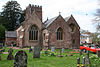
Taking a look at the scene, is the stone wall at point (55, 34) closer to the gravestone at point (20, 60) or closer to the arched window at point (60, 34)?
the arched window at point (60, 34)

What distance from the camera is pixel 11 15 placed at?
52000mm

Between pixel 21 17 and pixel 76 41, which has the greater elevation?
pixel 21 17

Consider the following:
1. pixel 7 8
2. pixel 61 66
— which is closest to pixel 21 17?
pixel 7 8

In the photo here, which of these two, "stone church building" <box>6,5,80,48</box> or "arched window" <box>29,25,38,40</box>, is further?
"arched window" <box>29,25,38,40</box>

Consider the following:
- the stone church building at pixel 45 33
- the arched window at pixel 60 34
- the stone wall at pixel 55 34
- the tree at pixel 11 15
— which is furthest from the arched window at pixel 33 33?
the tree at pixel 11 15

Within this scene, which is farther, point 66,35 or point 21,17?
point 21,17

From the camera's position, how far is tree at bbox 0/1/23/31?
50219 mm

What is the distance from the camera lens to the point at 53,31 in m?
27.1

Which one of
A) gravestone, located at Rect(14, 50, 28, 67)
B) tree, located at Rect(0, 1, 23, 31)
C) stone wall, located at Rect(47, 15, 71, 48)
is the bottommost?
gravestone, located at Rect(14, 50, 28, 67)

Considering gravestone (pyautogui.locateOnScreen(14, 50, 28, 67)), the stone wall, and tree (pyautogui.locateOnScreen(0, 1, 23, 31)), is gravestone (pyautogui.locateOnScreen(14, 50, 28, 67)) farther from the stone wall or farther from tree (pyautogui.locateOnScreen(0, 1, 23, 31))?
tree (pyautogui.locateOnScreen(0, 1, 23, 31))

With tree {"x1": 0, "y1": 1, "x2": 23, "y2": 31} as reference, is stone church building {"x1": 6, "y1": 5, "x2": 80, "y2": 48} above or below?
below

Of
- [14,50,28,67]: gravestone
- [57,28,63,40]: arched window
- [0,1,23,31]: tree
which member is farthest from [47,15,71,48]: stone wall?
[0,1,23,31]: tree

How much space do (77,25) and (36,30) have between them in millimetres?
11500

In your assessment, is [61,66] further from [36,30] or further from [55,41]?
[36,30]
